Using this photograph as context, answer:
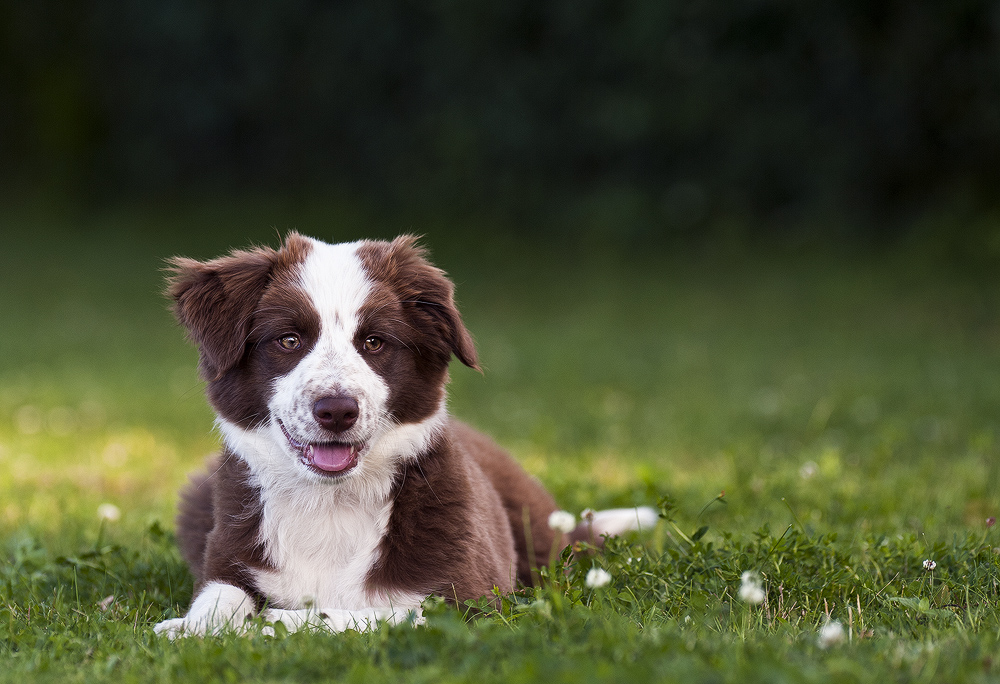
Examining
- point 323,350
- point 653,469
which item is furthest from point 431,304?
point 653,469

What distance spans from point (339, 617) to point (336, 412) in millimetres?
656

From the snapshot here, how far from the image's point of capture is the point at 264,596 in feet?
12.3

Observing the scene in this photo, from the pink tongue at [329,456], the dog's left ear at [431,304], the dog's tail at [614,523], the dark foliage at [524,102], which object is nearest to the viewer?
the pink tongue at [329,456]

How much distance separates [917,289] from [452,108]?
9.71 m

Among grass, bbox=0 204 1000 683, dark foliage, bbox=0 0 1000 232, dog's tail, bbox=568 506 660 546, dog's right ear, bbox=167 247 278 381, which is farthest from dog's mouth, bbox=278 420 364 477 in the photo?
dark foliage, bbox=0 0 1000 232

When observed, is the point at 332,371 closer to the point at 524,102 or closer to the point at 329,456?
the point at 329,456

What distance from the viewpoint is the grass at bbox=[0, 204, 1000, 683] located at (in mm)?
2986

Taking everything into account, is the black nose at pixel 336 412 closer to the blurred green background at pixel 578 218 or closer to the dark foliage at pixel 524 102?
the blurred green background at pixel 578 218

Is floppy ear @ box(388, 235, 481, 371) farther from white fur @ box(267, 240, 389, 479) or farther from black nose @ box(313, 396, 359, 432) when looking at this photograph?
black nose @ box(313, 396, 359, 432)

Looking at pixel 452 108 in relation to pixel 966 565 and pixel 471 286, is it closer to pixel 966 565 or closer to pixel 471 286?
pixel 471 286

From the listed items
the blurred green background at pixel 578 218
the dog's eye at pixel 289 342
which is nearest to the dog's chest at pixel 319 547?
the dog's eye at pixel 289 342

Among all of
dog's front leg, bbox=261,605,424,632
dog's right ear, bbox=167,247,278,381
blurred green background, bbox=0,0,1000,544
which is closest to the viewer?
dog's front leg, bbox=261,605,424,632

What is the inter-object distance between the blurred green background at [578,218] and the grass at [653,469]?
58 mm

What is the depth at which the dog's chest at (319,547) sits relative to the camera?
3688mm
